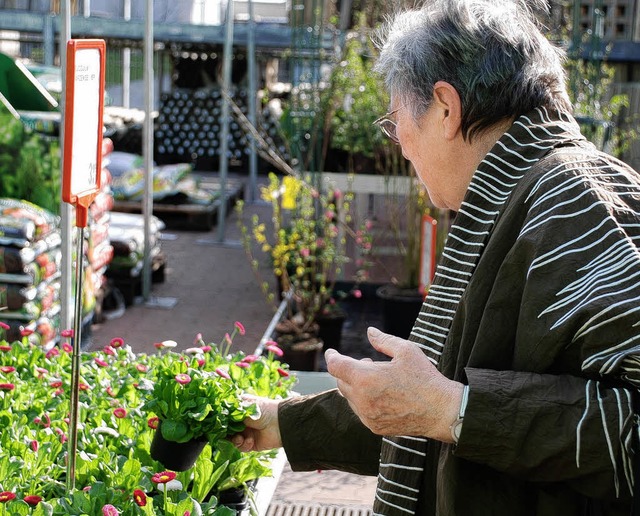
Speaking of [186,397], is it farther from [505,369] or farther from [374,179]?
[374,179]

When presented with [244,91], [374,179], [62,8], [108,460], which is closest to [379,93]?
[374,179]

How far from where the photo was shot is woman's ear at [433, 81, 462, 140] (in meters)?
1.58

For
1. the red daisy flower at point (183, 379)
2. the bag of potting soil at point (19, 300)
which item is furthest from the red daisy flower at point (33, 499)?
the bag of potting soil at point (19, 300)

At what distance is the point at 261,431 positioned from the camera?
1.98 meters

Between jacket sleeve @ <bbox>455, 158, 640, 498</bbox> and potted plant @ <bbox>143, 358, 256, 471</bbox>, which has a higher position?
jacket sleeve @ <bbox>455, 158, 640, 498</bbox>

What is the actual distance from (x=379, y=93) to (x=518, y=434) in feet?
18.2

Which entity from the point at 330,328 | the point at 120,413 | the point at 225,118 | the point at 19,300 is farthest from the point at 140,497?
the point at 225,118

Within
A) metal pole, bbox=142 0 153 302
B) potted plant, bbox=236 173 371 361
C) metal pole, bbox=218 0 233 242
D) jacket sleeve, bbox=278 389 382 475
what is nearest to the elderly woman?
jacket sleeve, bbox=278 389 382 475

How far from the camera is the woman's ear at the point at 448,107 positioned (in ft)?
5.17

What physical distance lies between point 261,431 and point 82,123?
70 centimetres

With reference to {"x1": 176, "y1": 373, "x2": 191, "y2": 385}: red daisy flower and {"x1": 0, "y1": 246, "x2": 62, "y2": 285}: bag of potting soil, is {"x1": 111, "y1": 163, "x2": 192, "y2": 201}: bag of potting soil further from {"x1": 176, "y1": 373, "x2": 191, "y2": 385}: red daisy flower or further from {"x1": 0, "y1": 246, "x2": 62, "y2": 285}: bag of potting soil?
{"x1": 176, "y1": 373, "x2": 191, "y2": 385}: red daisy flower

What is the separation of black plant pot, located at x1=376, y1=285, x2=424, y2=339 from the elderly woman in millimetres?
4616

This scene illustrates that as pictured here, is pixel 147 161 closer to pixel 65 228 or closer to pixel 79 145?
pixel 65 228

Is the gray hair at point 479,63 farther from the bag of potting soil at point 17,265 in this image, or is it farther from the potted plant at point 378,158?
the potted plant at point 378,158
